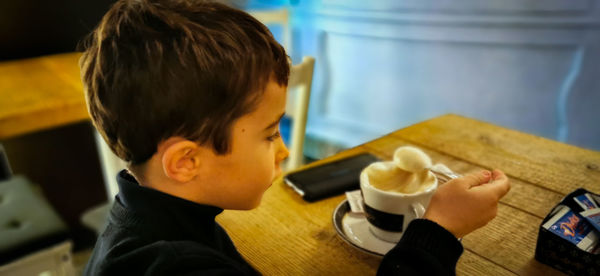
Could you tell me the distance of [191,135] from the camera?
0.53 metres

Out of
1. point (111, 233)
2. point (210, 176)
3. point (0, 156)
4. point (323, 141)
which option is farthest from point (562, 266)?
point (323, 141)

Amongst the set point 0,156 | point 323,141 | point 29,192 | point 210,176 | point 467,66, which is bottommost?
point 323,141

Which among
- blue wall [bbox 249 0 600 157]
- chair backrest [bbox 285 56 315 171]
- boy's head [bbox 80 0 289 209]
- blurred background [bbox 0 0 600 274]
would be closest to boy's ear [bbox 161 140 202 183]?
boy's head [bbox 80 0 289 209]

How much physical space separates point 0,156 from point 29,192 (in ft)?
1.82

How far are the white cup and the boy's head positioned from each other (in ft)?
0.61

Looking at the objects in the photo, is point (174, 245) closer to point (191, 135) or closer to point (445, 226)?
point (191, 135)

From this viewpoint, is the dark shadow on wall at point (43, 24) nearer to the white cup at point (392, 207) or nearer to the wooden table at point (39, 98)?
the wooden table at point (39, 98)

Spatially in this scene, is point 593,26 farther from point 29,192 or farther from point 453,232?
point 29,192

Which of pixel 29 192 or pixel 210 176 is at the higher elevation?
pixel 210 176

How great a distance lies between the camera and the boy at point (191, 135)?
0.50 m

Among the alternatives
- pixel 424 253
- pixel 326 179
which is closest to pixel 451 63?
pixel 326 179

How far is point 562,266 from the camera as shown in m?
0.58

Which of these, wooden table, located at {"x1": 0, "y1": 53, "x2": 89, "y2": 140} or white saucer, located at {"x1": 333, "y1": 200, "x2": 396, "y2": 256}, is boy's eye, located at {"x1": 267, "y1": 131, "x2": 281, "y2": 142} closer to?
white saucer, located at {"x1": 333, "y1": 200, "x2": 396, "y2": 256}

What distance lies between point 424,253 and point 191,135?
0.32 metres
